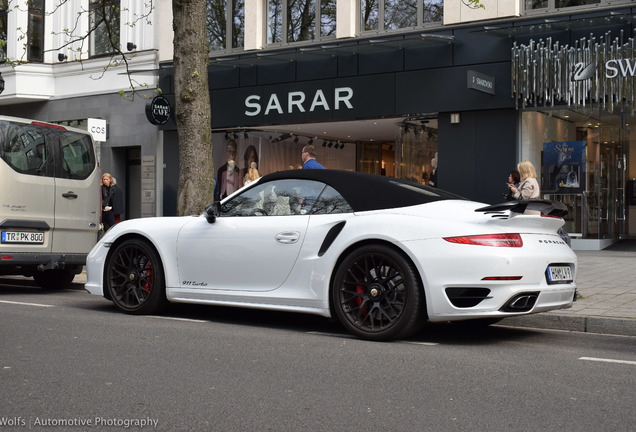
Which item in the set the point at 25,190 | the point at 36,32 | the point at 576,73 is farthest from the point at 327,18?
the point at 25,190

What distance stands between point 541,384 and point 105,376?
105 inches

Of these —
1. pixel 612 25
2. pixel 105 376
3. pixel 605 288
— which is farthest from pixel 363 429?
pixel 612 25

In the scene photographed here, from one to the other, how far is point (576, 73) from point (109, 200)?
9621 mm

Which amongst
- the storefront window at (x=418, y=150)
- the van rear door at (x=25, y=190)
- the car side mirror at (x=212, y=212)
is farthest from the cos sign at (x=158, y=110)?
the car side mirror at (x=212, y=212)

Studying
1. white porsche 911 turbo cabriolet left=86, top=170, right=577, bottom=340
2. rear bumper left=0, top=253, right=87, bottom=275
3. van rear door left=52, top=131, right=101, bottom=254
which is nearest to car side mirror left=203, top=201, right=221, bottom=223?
white porsche 911 turbo cabriolet left=86, top=170, right=577, bottom=340

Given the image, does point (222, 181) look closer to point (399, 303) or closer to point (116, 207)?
point (116, 207)

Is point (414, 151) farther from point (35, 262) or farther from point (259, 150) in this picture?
point (35, 262)

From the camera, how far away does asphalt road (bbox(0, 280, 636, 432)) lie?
A: 4074 mm

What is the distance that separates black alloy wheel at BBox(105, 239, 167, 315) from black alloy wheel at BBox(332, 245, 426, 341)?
2.03 m

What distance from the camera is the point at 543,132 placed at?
645 inches

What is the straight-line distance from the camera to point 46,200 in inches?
407

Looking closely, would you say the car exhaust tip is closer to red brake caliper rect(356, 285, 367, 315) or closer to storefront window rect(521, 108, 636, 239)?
red brake caliper rect(356, 285, 367, 315)

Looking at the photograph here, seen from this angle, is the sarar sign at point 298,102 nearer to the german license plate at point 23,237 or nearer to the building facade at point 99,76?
the building facade at point 99,76

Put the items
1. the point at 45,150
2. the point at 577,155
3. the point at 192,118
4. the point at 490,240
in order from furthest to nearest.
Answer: the point at 577,155, the point at 192,118, the point at 45,150, the point at 490,240
